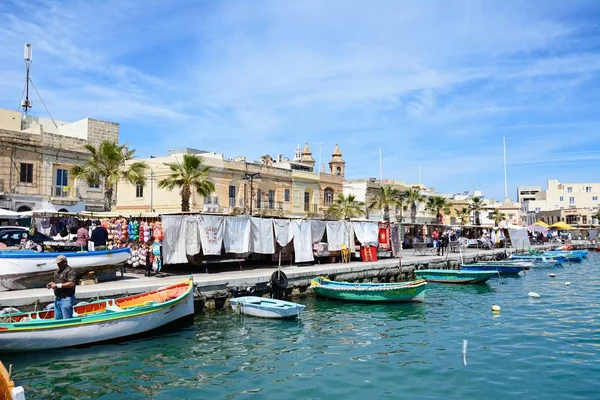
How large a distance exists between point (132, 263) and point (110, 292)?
641 centimetres

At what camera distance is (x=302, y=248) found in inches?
1071

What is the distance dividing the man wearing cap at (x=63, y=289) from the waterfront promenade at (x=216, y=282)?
6.63ft

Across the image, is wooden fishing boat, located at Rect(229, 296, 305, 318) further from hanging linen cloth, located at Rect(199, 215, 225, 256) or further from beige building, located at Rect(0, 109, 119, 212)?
beige building, located at Rect(0, 109, 119, 212)

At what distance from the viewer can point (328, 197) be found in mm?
54656

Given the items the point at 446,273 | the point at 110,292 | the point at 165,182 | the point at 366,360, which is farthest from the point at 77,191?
the point at 366,360

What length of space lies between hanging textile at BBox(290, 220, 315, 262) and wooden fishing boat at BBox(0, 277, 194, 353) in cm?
1092

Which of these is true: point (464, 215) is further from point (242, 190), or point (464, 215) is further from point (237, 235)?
point (237, 235)

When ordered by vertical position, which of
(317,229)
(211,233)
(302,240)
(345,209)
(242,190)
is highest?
(242,190)

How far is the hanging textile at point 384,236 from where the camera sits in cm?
3312

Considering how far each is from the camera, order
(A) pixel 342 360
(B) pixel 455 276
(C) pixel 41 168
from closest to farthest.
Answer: (A) pixel 342 360 → (B) pixel 455 276 → (C) pixel 41 168

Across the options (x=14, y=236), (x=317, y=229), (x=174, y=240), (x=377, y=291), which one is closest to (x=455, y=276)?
(x=317, y=229)

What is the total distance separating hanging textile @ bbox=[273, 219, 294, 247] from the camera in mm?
25797

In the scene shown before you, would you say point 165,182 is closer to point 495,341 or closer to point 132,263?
point 132,263

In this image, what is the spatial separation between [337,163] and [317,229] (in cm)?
4122
